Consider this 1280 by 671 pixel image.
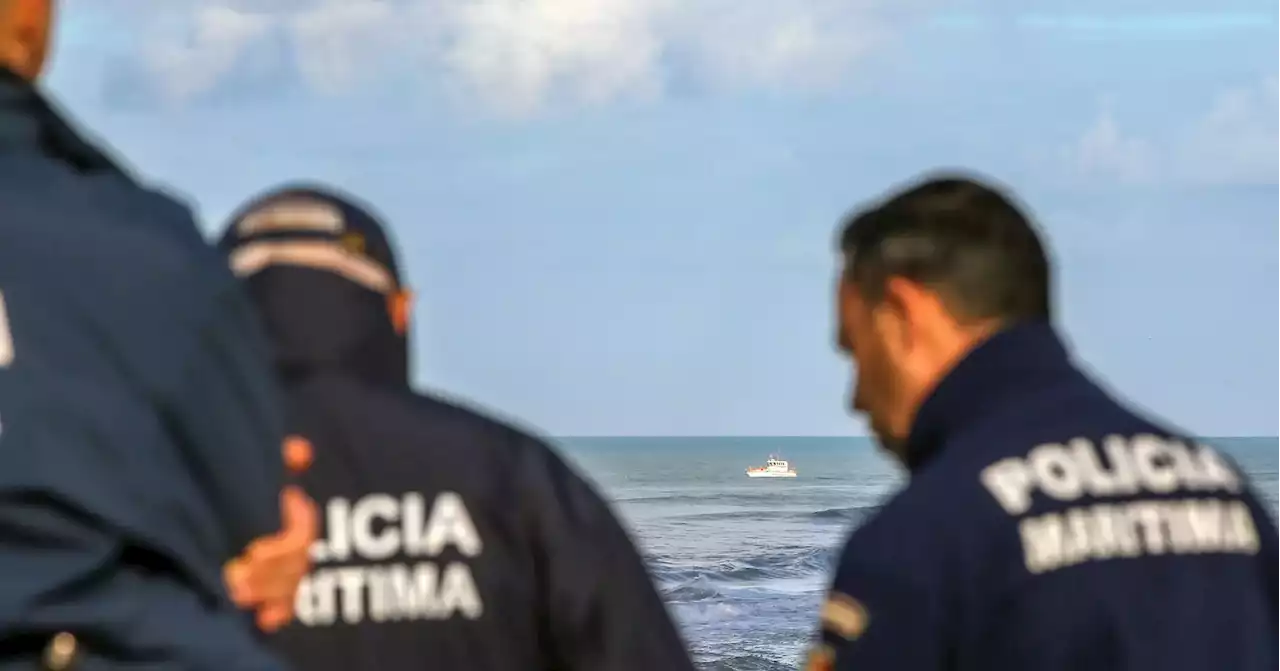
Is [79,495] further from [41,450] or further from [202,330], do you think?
[202,330]

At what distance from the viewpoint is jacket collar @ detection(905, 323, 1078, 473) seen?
8.46 ft

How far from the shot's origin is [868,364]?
2.74 m

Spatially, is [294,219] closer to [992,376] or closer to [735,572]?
[992,376]

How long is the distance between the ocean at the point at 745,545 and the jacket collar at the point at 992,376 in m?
0.29

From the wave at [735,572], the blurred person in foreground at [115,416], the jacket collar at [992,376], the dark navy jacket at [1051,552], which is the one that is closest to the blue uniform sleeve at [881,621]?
the dark navy jacket at [1051,552]

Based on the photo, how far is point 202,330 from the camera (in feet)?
5.46

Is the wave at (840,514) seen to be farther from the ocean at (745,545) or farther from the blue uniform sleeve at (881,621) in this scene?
the blue uniform sleeve at (881,621)

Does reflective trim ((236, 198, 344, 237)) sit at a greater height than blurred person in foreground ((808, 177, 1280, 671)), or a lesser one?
greater

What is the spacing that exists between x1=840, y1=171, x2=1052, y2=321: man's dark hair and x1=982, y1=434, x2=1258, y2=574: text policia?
0.83 ft

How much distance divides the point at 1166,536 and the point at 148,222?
142cm

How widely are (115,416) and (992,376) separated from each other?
4.44 feet

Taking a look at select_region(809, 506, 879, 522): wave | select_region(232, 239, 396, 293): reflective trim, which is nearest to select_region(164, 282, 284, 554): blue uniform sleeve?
select_region(232, 239, 396, 293): reflective trim

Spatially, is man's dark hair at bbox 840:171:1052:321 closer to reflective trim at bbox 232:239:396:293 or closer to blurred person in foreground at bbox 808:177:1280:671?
blurred person in foreground at bbox 808:177:1280:671

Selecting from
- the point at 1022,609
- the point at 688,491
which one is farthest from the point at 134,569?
the point at 688,491
